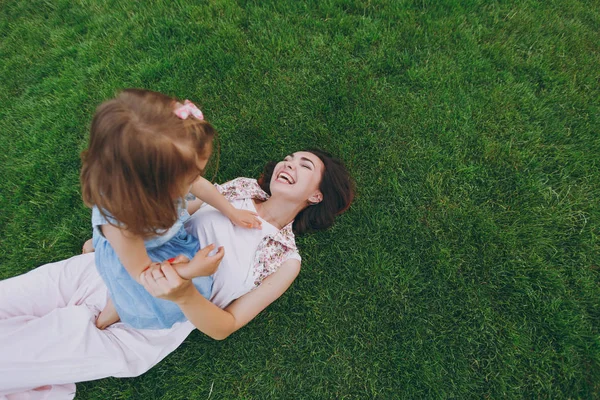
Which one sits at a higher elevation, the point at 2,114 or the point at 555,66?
the point at 555,66

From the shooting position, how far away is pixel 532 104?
3.59 metres

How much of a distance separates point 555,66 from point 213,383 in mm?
4428

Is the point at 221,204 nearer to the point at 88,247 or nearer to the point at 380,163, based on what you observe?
the point at 88,247

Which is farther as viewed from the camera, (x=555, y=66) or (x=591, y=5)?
(x=591, y=5)

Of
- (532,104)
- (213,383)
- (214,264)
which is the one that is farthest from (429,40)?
(213,383)

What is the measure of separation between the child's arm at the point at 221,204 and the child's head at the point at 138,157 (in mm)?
772

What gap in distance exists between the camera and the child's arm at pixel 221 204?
8.16 feet

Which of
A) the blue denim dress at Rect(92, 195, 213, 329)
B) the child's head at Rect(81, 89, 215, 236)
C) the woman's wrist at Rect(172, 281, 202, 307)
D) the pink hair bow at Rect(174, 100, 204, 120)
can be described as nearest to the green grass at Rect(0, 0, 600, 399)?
the blue denim dress at Rect(92, 195, 213, 329)

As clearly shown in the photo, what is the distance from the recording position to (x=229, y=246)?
256 centimetres

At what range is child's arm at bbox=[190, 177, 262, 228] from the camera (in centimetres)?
249

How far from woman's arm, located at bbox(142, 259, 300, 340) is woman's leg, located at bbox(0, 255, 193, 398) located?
453mm

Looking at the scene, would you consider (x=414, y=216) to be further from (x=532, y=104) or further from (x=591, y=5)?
(x=591, y=5)

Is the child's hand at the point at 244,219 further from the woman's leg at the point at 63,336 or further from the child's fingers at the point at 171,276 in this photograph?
the child's fingers at the point at 171,276

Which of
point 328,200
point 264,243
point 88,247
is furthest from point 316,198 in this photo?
point 88,247
